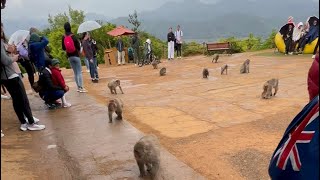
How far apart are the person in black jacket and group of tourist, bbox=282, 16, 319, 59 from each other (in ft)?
38.5

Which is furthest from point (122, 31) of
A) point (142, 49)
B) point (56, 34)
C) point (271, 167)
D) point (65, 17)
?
point (65, 17)

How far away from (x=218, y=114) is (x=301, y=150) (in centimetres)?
475

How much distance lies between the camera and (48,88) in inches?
301

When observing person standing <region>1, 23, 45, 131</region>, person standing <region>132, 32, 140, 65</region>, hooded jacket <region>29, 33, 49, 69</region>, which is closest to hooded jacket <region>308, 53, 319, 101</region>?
person standing <region>1, 23, 45, 131</region>

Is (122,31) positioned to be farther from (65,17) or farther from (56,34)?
(65,17)

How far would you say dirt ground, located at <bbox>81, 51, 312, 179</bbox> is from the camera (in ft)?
15.6

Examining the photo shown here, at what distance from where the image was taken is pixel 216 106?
7.65 meters

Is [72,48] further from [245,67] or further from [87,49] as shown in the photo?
[245,67]

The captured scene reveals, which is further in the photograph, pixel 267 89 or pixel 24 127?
pixel 267 89

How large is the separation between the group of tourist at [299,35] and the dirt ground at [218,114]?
354 cm

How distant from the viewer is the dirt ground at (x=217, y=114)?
188 inches

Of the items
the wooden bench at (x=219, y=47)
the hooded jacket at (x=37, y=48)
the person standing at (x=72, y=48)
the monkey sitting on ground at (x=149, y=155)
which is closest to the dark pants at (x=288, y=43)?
the wooden bench at (x=219, y=47)

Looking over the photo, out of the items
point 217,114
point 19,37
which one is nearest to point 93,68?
point 19,37

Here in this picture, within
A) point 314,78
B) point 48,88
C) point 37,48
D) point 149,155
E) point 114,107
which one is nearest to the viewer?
point 314,78
